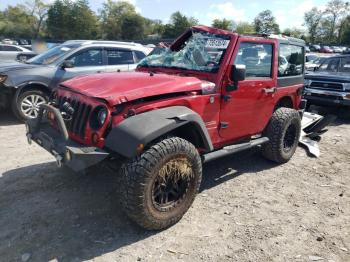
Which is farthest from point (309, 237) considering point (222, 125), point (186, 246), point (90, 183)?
point (90, 183)

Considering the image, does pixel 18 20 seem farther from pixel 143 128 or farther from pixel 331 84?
pixel 143 128

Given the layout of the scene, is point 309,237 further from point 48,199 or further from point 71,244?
point 48,199

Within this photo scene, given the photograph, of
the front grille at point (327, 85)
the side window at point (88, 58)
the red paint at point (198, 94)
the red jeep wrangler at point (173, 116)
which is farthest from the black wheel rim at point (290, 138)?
the side window at point (88, 58)

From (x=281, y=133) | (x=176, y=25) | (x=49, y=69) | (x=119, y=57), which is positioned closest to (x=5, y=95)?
(x=49, y=69)

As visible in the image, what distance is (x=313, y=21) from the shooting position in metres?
93.0

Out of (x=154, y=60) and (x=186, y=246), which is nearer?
(x=186, y=246)

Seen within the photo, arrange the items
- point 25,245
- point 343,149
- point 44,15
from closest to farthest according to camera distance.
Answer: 1. point 25,245
2. point 343,149
3. point 44,15

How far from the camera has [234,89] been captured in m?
4.25

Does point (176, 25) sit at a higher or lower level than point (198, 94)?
higher

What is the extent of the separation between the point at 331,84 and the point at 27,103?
7.29m

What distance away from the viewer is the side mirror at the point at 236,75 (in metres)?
4.02

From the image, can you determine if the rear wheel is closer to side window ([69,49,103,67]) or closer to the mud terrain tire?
side window ([69,49,103,67])

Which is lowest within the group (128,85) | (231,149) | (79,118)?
(231,149)

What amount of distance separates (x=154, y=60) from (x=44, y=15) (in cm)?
8465
